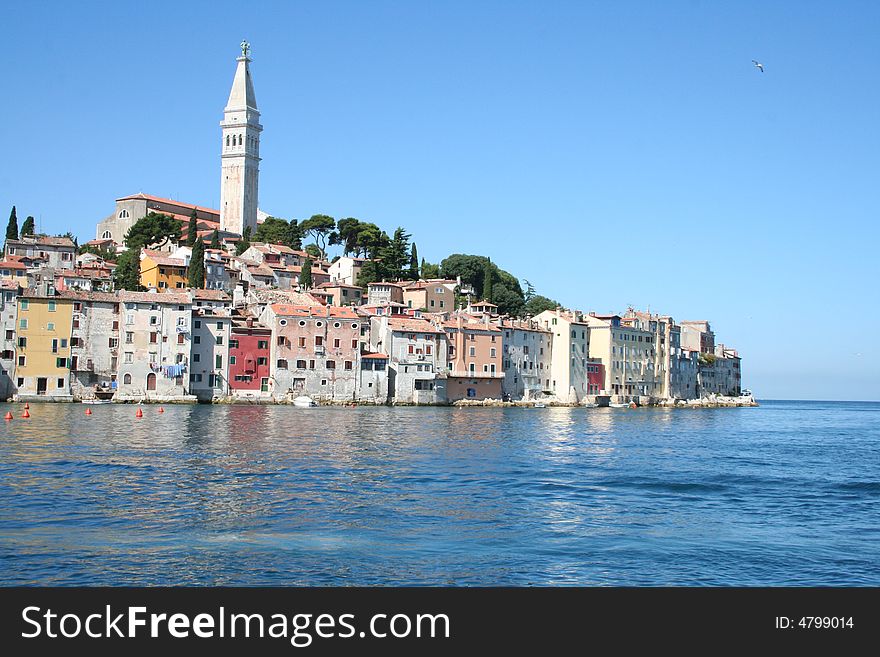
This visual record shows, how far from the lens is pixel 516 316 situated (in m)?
92.4

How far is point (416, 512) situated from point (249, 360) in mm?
48004

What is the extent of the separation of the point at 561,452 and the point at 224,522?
1946 cm

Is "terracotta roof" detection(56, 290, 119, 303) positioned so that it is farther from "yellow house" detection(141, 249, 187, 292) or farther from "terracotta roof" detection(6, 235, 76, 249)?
"terracotta roof" detection(6, 235, 76, 249)

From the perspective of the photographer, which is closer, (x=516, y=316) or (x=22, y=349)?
(x=22, y=349)

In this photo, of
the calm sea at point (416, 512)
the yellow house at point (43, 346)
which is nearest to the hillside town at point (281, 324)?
the yellow house at point (43, 346)

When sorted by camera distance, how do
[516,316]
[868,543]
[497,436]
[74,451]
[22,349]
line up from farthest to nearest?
[516,316] < [22,349] < [497,436] < [74,451] < [868,543]

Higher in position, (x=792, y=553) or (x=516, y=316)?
(x=516, y=316)

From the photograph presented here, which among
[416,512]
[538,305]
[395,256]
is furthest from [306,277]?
[416,512]

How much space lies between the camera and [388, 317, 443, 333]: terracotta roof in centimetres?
6958

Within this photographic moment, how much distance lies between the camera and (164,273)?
78000mm

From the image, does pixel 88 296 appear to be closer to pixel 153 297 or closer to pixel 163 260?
pixel 153 297

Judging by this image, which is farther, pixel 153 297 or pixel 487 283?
pixel 487 283
